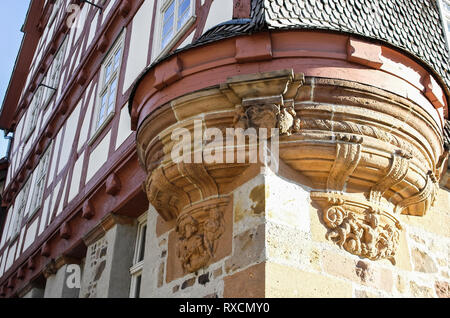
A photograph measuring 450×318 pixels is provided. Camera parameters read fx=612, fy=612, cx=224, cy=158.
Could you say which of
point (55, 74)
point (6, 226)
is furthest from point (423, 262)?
point (6, 226)

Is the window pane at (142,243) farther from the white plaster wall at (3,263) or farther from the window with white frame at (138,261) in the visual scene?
the white plaster wall at (3,263)

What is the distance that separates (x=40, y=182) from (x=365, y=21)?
8595 mm

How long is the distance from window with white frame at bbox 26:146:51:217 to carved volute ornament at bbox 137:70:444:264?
737 centimetres

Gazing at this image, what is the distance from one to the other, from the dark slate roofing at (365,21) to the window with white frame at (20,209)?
9.04m

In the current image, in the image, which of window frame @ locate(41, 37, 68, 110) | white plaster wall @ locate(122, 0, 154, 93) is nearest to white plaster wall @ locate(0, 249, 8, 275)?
window frame @ locate(41, 37, 68, 110)

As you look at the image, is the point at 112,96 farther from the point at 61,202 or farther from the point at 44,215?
the point at 44,215

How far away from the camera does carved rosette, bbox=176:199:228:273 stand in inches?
174

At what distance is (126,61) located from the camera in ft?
27.9

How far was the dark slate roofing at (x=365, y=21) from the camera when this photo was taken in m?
4.68

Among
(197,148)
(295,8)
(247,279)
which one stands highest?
(295,8)

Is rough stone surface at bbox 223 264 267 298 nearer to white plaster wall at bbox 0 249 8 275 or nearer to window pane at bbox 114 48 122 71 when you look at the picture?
window pane at bbox 114 48 122 71

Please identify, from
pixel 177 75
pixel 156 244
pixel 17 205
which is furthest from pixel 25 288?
pixel 177 75

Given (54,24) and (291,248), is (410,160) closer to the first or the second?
(291,248)

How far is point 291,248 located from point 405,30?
2.80m
